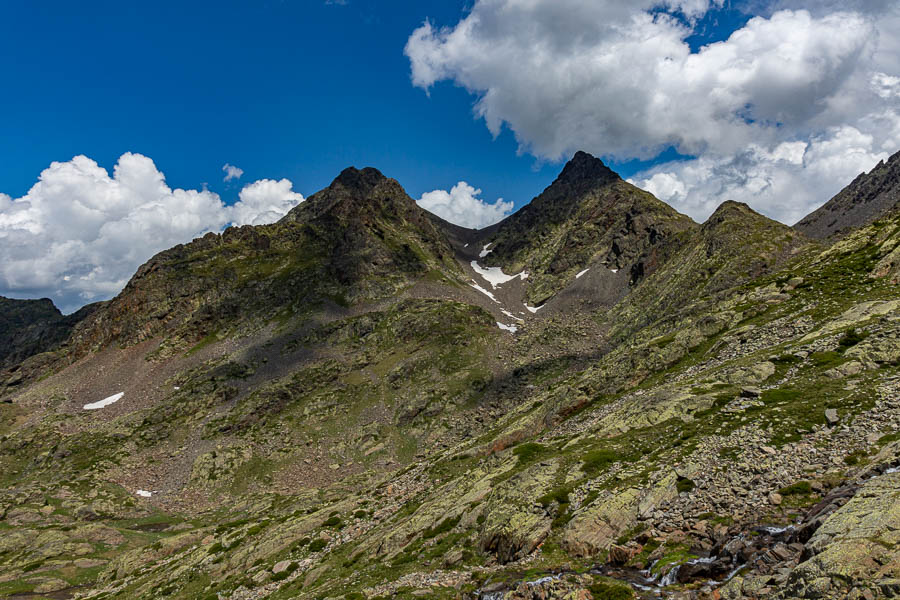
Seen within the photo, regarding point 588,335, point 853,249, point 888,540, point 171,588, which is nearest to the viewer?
point 888,540

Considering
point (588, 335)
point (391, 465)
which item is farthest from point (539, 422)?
point (588, 335)

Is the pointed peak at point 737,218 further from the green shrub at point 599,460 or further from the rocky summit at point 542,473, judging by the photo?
the green shrub at point 599,460

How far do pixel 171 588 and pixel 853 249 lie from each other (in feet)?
410

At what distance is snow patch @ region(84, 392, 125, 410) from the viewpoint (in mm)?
165875

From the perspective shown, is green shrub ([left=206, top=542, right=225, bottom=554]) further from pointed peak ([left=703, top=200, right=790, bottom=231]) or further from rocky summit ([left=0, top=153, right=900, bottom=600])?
pointed peak ([left=703, top=200, right=790, bottom=231])

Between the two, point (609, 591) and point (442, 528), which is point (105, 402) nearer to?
point (442, 528)

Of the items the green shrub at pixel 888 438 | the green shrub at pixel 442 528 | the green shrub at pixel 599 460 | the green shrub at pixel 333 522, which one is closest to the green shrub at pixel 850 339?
the green shrub at pixel 888 438

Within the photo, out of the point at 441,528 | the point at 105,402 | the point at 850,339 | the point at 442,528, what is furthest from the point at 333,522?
the point at 105,402

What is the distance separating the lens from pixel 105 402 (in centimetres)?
16950

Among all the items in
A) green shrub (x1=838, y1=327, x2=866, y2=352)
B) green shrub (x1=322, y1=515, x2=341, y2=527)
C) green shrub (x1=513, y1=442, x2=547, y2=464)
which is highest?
green shrub (x1=838, y1=327, x2=866, y2=352)

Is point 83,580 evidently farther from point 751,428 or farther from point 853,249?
point 853,249

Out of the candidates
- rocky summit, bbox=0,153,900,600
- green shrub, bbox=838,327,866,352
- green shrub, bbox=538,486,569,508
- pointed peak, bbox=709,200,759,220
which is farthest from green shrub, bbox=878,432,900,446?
pointed peak, bbox=709,200,759,220

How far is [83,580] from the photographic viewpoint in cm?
6744

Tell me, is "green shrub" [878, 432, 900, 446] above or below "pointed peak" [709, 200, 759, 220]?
below
